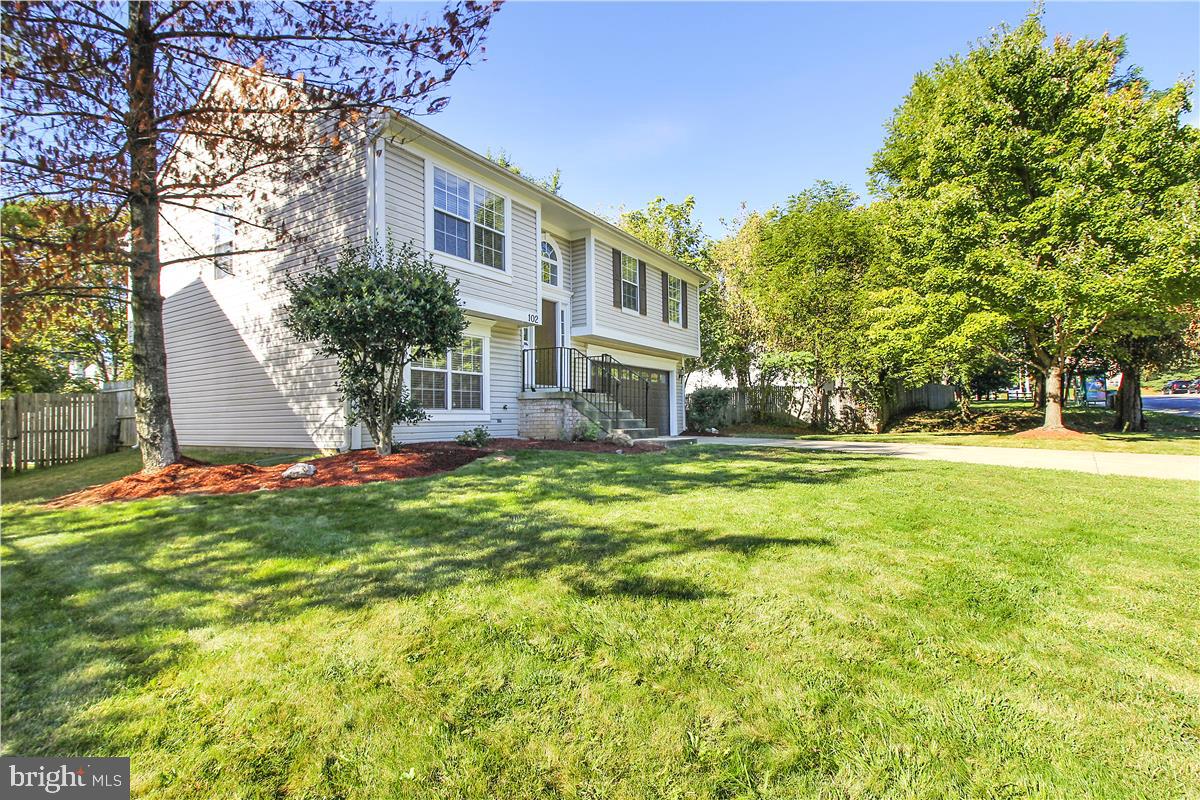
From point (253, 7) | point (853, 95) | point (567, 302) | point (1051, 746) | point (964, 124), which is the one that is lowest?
point (1051, 746)

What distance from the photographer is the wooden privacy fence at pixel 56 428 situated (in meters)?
8.66

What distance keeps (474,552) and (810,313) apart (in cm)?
1671

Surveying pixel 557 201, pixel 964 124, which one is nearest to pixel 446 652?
pixel 557 201

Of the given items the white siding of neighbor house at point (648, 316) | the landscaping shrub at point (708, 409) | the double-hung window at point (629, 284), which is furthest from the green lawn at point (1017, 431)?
the double-hung window at point (629, 284)

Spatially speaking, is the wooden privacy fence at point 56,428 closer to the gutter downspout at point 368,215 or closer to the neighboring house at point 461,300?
the neighboring house at point 461,300

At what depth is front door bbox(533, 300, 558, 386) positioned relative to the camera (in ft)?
37.1

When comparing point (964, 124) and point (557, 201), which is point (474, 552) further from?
point (964, 124)

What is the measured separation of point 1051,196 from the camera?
1180 cm

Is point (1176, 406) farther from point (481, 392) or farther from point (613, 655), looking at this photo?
point (613, 655)

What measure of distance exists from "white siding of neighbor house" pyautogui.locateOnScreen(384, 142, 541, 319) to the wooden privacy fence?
714cm

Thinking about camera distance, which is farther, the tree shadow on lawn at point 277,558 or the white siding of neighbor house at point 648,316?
the white siding of neighbor house at point 648,316

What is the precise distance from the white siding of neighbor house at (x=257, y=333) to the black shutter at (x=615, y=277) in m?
6.59

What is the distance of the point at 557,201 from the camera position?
35.4 ft

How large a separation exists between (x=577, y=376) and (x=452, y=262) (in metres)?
3.72
